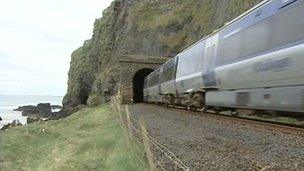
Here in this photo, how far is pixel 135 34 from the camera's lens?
269 ft

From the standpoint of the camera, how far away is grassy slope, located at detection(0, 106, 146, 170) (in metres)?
13.0

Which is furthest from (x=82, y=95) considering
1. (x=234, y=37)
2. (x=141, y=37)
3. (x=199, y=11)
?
(x=234, y=37)

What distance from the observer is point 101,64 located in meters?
89.9

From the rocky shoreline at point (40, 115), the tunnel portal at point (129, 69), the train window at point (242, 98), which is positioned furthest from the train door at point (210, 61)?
the tunnel portal at point (129, 69)

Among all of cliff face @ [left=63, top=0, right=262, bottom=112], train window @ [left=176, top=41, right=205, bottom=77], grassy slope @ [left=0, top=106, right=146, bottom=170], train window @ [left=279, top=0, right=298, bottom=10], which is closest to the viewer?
train window @ [left=279, top=0, right=298, bottom=10]

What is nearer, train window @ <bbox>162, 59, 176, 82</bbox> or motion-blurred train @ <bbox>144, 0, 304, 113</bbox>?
motion-blurred train @ <bbox>144, 0, 304, 113</bbox>

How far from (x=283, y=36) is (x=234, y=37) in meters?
4.78

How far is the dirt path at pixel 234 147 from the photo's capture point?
900cm

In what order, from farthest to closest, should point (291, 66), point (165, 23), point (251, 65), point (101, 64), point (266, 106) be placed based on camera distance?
point (101, 64) → point (165, 23) → point (251, 65) → point (266, 106) → point (291, 66)

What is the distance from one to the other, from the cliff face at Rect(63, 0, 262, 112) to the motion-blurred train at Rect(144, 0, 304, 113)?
29.5 m

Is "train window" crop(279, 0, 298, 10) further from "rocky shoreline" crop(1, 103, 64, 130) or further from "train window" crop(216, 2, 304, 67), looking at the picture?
"rocky shoreline" crop(1, 103, 64, 130)

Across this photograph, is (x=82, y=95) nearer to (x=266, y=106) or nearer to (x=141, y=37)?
(x=141, y=37)

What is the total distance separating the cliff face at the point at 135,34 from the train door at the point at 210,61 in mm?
28572

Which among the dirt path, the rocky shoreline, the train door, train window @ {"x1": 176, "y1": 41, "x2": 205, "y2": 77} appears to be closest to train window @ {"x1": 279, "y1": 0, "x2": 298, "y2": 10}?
the dirt path
